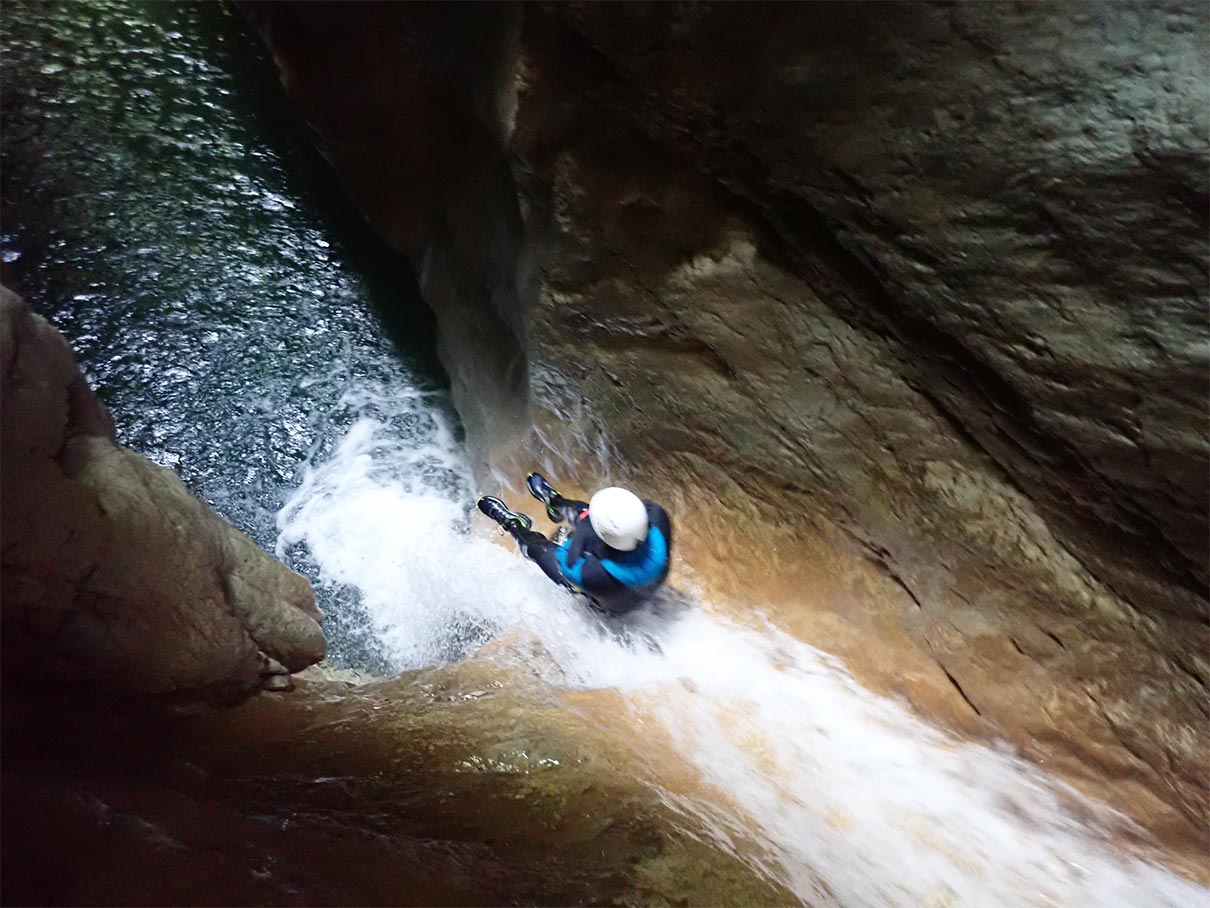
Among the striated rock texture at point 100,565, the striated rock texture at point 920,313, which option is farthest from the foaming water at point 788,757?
the striated rock texture at point 100,565

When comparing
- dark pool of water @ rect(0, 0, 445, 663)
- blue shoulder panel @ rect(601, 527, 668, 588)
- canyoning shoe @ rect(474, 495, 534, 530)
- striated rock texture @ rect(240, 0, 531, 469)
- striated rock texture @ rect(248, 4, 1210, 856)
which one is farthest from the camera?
dark pool of water @ rect(0, 0, 445, 663)

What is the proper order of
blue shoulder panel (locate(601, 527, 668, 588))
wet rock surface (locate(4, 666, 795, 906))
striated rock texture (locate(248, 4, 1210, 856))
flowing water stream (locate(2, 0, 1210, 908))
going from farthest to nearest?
blue shoulder panel (locate(601, 527, 668, 588)), flowing water stream (locate(2, 0, 1210, 908)), striated rock texture (locate(248, 4, 1210, 856)), wet rock surface (locate(4, 666, 795, 906))

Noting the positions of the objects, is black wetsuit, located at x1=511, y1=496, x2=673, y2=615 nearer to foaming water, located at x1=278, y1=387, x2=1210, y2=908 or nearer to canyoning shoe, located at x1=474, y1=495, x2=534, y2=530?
foaming water, located at x1=278, y1=387, x2=1210, y2=908

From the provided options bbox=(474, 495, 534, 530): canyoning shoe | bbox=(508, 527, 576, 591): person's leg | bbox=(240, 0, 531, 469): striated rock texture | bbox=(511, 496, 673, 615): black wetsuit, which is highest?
bbox=(240, 0, 531, 469): striated rock texture

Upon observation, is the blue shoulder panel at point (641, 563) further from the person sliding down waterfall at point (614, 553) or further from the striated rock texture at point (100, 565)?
the striated rock texture at point (100, 565)

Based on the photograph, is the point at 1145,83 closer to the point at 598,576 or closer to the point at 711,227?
the point at 711,227

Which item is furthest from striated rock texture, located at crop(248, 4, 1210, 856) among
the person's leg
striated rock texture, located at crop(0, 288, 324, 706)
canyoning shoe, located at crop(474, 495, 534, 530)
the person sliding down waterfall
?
striated rock texture, located at crop(0, 288, 324, 706)

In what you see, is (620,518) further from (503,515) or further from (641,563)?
(503,515)
